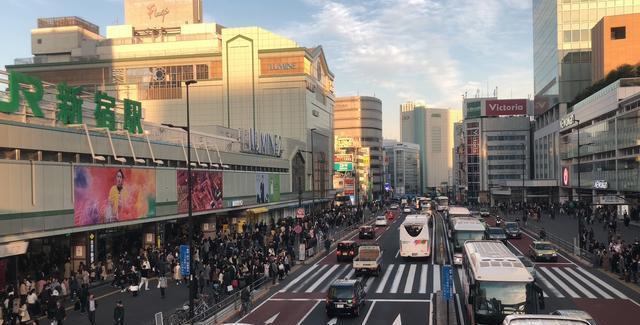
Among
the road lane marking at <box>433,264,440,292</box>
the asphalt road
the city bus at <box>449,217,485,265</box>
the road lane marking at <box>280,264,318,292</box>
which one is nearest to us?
the asphalt road

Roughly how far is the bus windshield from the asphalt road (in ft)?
15.7

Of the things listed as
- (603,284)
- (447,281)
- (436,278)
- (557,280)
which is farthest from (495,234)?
(447,281)

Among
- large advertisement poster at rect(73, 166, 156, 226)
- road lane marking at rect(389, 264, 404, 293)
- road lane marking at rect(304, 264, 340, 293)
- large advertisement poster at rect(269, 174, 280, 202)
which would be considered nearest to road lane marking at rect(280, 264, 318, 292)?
road lane marking at rect(304, 264, 340, 293)

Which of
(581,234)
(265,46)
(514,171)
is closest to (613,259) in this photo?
(581,234)

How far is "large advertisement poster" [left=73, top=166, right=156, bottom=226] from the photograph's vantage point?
102 feet

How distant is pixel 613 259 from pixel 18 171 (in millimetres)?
33936

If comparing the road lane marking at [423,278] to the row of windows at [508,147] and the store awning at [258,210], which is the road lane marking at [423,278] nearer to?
the store awning at [258,210]

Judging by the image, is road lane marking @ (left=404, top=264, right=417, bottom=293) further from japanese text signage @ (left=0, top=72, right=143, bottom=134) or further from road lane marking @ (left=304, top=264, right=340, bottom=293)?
japanese text signage @ (left=0, top=72, right=143, bottom=134)

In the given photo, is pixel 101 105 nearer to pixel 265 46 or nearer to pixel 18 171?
pixel 18 171

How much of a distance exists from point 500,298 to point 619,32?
78377 millimetres

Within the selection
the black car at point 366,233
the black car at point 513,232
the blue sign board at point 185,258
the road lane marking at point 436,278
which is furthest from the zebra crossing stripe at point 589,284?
the black car at point 366,233

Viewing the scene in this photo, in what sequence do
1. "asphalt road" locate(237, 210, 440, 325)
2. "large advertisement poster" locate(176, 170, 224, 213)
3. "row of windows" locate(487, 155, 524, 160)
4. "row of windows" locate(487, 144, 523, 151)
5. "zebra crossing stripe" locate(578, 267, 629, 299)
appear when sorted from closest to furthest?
"asphalt road" locate(237, 210, 440, 325) < "zebra crossing stripe" locate(578, 267, 629, 299) < "large advertisement poster" locate(176, 170, 224, 213) < "row of windows" locate(487, 144, 523, 151) < "row of windows" locate(487, 155, 524, 160)

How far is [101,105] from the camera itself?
3381 centimetres

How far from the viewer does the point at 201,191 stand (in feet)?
153
